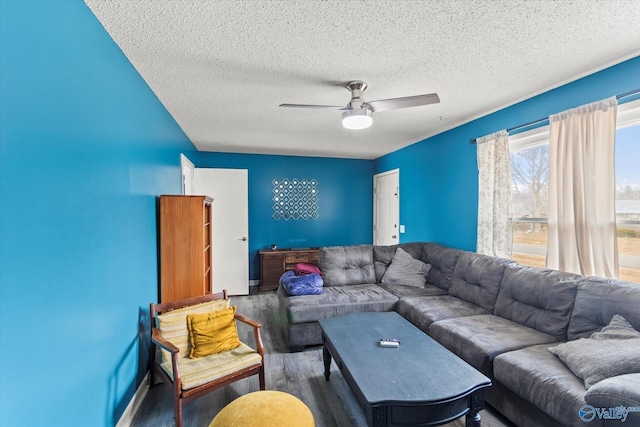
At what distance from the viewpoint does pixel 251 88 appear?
259 cm

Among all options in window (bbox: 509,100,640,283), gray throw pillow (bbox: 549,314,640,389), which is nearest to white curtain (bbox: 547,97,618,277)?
window (bbox: 509,100,640,283)

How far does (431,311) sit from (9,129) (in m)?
2.99

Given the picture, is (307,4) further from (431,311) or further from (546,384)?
(431,311)

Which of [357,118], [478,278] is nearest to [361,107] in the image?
[357,118]

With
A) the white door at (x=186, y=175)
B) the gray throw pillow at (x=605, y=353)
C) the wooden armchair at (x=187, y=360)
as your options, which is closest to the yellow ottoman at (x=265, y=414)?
the wooden armchair at (x=187, y=360)

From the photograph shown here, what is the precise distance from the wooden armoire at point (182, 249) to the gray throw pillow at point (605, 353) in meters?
2.69

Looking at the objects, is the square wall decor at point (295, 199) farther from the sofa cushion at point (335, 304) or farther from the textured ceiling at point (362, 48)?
the sofa cushion at point (335, 304)

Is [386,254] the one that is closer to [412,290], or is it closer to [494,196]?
[412,290]

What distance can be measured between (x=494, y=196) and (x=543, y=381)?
1.95 metres

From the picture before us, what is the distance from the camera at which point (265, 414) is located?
1.44 metres

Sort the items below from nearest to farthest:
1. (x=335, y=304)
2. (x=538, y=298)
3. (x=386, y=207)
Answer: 1. (x=538, y=298)
2. (x=335, y=304)
3. (x=386, y=207)

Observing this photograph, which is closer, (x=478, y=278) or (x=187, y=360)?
(x=187, y=360)

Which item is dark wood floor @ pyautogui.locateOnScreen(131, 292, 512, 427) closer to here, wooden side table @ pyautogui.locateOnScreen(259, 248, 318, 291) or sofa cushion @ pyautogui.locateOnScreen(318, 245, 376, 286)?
sofa cushion @ pyautogui.locateOnScreen(318, 245, 376, 286)

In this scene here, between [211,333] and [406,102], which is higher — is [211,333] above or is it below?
below
